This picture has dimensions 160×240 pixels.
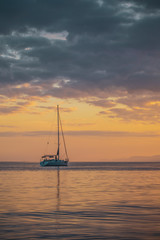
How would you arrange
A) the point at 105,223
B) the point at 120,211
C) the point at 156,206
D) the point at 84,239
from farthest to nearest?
the point at 156,206 → the point at 120,211 → the point at 105,223 → the point at 84,239

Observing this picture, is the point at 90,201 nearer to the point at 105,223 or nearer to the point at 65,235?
the point at 105,223

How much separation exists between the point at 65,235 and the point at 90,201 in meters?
14.3

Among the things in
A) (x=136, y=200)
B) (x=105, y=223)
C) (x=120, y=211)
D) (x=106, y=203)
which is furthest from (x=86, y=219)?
(x=136, y=200)

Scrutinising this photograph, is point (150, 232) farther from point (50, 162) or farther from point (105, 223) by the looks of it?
point (50, 162)

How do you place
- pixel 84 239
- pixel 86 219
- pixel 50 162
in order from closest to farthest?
pixel 84 239 < pixel 86 219 < pixel 50 162

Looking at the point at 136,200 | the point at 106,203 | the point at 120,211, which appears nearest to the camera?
the point at 120,211

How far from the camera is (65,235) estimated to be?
16.9 meters

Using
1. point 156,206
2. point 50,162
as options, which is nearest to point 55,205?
point 156,206

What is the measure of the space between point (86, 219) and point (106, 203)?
8.30 meters

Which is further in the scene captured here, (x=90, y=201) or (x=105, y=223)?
(x=90, y=201)

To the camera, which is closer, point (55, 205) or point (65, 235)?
point (65, 235)

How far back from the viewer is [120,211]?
25.1 m

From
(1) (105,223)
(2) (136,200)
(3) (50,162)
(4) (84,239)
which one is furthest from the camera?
(3) (50,162)

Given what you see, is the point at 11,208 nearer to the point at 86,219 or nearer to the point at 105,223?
the point at 86,219
